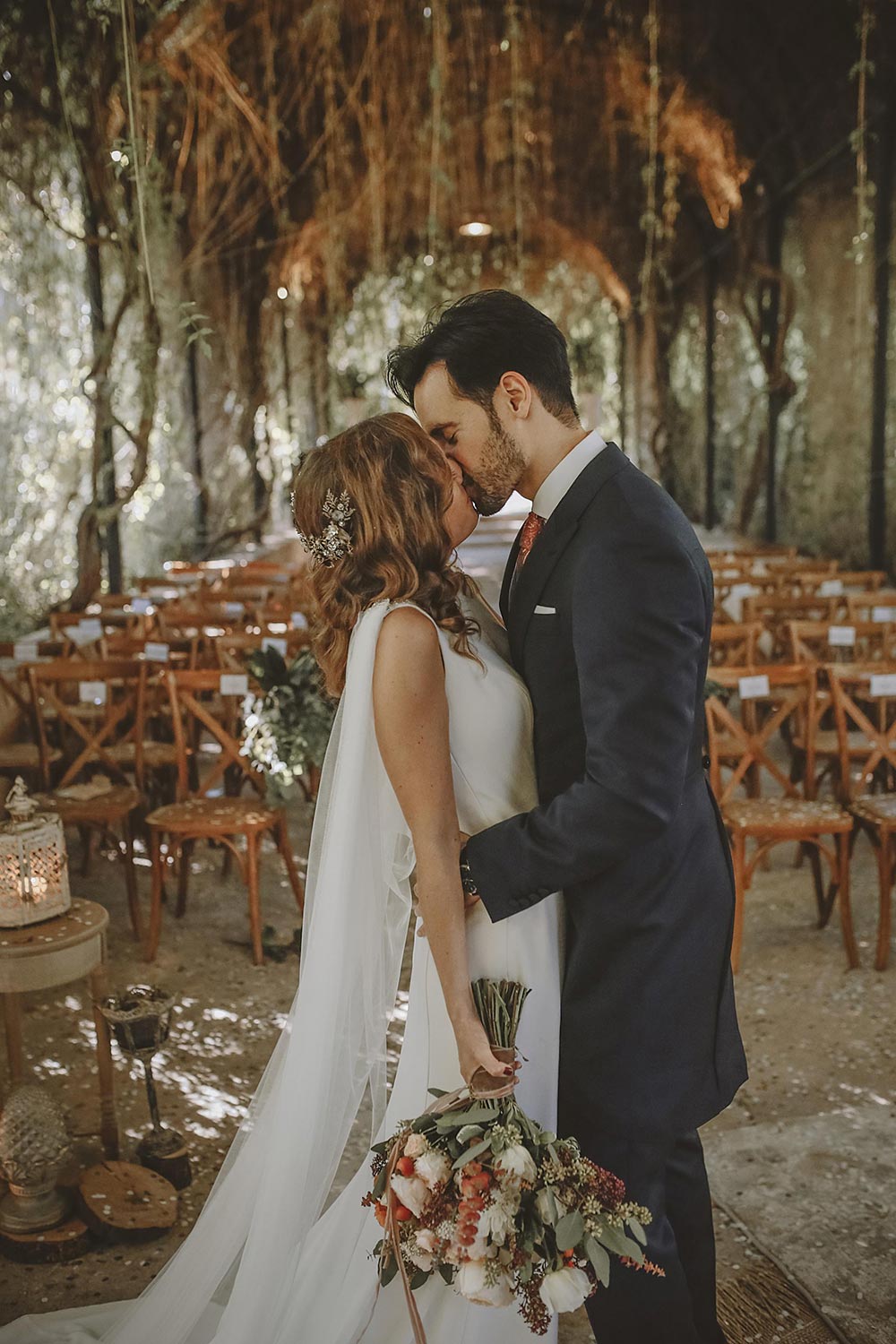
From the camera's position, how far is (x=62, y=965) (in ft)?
8.39

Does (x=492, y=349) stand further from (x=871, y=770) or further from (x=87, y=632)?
(x=87, y=632)

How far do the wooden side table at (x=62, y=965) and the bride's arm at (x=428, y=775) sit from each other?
1.27 m

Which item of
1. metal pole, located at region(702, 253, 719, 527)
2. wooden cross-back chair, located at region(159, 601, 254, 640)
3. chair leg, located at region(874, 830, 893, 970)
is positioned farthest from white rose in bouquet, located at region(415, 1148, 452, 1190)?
metal pole, located at region(702, 253, 719, 527)

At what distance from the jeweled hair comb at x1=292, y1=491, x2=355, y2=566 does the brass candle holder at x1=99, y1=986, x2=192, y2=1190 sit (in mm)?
1404

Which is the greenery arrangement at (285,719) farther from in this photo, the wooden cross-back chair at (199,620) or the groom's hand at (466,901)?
the groom's hand at (466,901)

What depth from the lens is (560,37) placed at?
10672mm

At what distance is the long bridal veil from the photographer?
71.0 inches

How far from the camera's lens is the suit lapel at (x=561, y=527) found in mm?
1572

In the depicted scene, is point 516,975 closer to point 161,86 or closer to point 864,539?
point 161,86

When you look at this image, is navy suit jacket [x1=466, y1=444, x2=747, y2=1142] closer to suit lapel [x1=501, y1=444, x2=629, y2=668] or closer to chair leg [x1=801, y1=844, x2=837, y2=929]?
suit lapel [x1=501, y1=444, x2=629, y2=668]

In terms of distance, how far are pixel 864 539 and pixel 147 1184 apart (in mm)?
7550

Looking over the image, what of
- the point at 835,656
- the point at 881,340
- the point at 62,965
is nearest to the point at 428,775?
the point at 62,965

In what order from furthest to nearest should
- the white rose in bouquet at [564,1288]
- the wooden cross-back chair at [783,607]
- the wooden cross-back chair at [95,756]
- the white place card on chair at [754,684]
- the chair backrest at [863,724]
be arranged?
the wooden cross-back chair at [783,607]
the wooden cross-back chair at [95,756]
the chair backrest at [863,724]
the white place card on chair at [754,684]
the white rose in bouquet at [564,1288]

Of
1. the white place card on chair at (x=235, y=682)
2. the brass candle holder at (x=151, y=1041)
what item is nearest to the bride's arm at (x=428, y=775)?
the brass candle holder at (x=151, y=1041)
